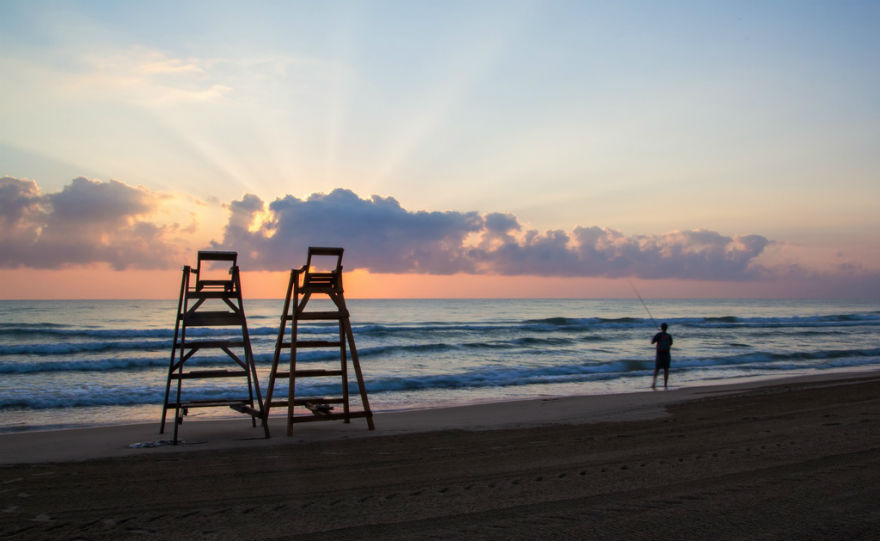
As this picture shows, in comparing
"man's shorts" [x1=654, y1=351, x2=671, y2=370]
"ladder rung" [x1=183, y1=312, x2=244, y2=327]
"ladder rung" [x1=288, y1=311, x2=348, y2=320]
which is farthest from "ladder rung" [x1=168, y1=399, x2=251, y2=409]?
"man's shorts" [x1=654, y1=351, x2=671, y2=370]

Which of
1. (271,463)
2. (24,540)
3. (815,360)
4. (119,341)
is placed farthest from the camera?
(119,341)

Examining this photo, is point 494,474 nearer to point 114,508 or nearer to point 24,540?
point 114,508

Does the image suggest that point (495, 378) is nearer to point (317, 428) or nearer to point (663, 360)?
point (663, 360)

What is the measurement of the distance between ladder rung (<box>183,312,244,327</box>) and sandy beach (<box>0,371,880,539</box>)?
1690 millimetres

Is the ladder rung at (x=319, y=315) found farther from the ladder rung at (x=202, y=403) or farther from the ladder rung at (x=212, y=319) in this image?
the ladder rung at (x=202, y=403)

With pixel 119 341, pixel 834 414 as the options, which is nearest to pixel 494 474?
pixel 834 414

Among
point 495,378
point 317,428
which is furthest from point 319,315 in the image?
point 495,378

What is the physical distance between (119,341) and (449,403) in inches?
951

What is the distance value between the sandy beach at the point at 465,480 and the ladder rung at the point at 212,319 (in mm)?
1690

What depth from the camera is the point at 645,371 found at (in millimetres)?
22219

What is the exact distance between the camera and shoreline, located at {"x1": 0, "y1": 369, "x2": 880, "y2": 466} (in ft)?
28.0

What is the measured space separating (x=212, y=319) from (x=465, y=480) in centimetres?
502

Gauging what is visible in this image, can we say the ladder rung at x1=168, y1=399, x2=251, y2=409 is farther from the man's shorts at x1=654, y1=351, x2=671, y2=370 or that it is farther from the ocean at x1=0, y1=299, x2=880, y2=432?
the man's shorts at x1=654, y1=351, x2=671, y2=370

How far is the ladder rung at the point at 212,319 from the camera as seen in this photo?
9195 mm
